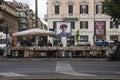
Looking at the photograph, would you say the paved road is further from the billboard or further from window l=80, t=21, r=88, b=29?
window l=80, t=21, r=88, b=29

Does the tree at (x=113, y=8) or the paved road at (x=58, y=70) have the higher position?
the tree at (x=113, y=8)

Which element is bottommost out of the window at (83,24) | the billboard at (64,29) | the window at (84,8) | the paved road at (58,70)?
the paved road at (58,70)

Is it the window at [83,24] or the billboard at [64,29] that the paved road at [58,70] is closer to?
the billboard at [64,29]

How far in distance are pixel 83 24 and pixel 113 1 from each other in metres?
48.0

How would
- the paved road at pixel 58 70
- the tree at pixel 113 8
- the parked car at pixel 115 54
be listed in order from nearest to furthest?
the paved road at pixel 58 70, the tree at pixel 113 8, the parked car at pixel 115 54

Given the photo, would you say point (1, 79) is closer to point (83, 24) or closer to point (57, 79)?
point (57, 79)

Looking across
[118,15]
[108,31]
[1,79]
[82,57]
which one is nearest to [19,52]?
[82,57]

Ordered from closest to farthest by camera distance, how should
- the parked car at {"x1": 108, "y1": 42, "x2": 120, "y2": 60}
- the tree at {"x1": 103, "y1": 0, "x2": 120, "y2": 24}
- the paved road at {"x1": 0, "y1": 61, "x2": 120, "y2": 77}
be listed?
the paved road at {"x1": 0, "y1": 61, "x2": 120, "y2": 77}
the tree at {"x1": 103, "y1": 0, "x2": 120, "y2": 24}
the parked car at {"x1": 108, "y1": 42, "x2": 120, "y2": 60}

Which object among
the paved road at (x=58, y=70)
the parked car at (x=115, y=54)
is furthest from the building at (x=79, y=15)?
the paved road at (x=58, y=70)

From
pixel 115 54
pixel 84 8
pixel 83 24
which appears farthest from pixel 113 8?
pixel 83 24

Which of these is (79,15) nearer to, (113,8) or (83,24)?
(83,24)

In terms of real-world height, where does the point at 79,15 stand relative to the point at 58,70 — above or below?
above

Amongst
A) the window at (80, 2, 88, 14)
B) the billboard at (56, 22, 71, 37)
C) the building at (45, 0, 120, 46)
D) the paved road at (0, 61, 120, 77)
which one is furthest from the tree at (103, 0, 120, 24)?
the window at (80, 2, 88, 14)

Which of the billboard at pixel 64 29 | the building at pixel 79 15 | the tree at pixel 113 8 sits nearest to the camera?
the tree at pixel 113 8
